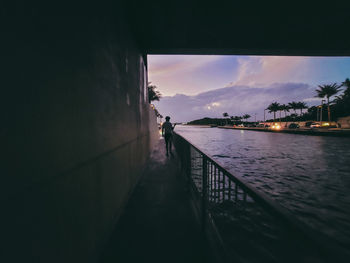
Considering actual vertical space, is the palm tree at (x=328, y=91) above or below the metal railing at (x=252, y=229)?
above

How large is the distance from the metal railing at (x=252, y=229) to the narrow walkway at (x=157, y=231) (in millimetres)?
308

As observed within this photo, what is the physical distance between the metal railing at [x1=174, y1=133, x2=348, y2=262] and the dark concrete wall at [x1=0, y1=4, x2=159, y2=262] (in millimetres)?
1456

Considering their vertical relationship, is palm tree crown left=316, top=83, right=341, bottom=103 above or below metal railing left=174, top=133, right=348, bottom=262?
above

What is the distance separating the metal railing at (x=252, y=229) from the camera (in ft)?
2.70

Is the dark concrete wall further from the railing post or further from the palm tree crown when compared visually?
the palm tree crown

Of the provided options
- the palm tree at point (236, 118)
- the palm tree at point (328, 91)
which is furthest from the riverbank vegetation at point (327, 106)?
the palm tree at point (236, 118)

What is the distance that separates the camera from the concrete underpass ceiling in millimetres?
4379

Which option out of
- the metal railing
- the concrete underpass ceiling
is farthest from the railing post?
the concrete underpass ceiling

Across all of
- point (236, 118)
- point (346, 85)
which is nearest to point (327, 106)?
point (346, 85)

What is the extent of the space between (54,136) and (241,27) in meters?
6.07

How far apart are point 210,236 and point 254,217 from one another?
6.14 feet

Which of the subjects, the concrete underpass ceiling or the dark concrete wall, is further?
the concrete underpass ceiling

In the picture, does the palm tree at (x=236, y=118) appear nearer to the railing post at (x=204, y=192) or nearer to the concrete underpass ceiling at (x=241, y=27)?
the concrete underpass ceiling at (x=241, y=27)

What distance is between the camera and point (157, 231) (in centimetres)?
285
